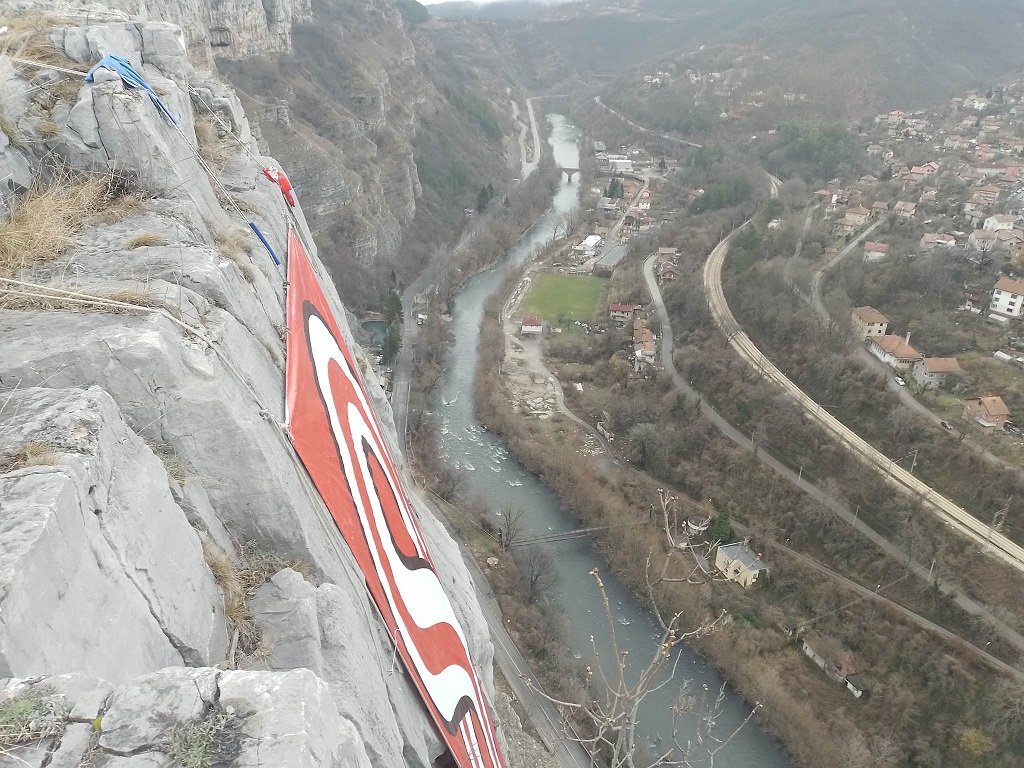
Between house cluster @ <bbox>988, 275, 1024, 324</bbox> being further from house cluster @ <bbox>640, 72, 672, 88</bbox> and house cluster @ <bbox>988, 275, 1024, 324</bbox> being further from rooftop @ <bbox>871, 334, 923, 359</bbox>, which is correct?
house cluster @ <bbox>640, 72, 672, 88</bbox>

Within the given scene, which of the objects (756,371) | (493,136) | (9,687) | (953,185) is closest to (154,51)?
(9,687)

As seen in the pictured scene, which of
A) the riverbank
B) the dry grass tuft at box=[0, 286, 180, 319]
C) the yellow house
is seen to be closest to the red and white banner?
the dry grass tuft at box=[0, 286, 180, 319]

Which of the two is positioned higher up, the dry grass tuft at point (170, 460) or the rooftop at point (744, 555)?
the dry grass tuft at point (170, 460)

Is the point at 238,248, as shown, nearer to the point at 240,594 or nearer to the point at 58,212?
the point at 58,212

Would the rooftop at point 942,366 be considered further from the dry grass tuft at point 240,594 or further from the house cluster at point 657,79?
the house cluster at point 657,79

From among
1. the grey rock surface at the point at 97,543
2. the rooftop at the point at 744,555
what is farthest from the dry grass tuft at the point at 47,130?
the rooftop at the point at 744,555

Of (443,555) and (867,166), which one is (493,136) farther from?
(443,555)
